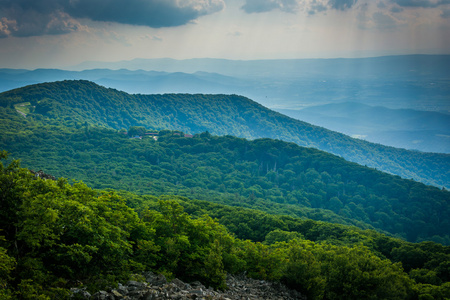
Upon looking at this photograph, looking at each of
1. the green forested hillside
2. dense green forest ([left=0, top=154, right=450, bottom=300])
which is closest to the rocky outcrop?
dense green forest ([left=0, top=154, right=450, bottom=300])

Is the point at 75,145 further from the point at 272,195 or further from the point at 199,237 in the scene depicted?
the point at 199,237

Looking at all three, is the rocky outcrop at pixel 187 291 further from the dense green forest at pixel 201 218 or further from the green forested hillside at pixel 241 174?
the green forested hillside at pixel 241 174

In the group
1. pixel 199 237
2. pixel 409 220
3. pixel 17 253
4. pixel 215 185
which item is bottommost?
pixel 409 220

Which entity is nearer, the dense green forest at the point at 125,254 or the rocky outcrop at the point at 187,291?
the dense green forest at the point at 125,254

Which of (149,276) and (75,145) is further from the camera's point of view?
(75,145)

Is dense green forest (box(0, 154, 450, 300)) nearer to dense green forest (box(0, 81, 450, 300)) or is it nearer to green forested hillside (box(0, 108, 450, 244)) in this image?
dense green forest (box(0, 81, 450, 300))

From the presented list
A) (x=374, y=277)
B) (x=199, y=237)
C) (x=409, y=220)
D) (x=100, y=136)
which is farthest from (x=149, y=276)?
(x=100, y=136)

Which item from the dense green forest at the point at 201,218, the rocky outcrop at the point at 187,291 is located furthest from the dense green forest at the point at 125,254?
the rocky outcrop at the point at 187,291

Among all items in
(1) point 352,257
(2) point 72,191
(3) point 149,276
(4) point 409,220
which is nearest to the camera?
(3) point 149,276
